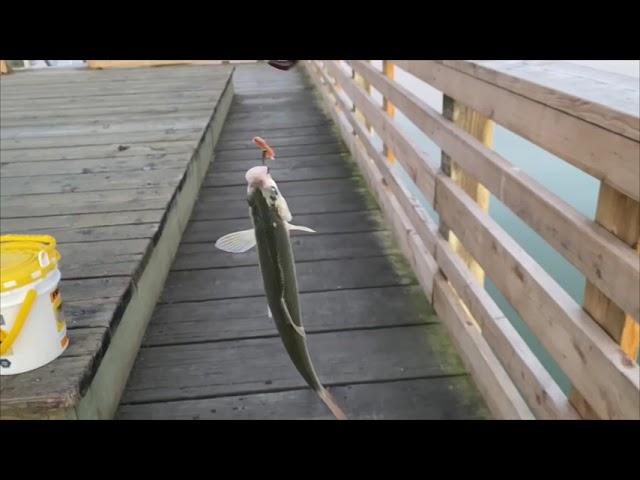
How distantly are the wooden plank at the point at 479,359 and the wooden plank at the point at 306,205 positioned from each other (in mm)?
645

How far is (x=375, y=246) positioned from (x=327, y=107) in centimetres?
213

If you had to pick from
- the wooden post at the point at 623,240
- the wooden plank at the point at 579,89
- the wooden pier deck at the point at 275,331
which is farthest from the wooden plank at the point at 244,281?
the wooden post at the point at 623,240

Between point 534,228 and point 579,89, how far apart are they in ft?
1.29

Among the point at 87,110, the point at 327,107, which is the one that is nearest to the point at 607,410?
the point at 87,110

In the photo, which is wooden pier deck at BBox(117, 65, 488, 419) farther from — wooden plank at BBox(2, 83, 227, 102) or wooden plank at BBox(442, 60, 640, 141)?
wooden plank at BBox(442, 60, 640, 141)

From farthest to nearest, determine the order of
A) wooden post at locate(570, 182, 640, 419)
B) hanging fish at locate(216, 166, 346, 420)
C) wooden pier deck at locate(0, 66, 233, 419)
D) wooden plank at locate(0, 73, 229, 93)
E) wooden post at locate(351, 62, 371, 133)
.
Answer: wooden post at locate(351, 62, 371, 133)
wooden plank at locate(0, 73, 229, 93)
wooden pier deck at locate(0, 66, 233, 419)
wooden post at locate(570, 182, 640, 419)
hanging fish at locate(216, 166, 346, 420)

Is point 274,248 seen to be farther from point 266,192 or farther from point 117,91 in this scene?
point 117,91

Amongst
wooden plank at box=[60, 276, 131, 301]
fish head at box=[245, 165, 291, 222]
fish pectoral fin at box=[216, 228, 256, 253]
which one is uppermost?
fish head at box=[245, 165, 291, 222]

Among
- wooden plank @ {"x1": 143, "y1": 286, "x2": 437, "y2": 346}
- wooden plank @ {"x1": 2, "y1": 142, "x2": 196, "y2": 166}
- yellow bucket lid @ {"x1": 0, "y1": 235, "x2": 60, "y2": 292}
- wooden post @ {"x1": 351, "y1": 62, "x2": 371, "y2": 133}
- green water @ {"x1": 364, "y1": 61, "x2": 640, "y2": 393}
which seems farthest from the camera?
wooden post @ {"x1": 351, "y1": 62, "x2": 371, "y2": 133}

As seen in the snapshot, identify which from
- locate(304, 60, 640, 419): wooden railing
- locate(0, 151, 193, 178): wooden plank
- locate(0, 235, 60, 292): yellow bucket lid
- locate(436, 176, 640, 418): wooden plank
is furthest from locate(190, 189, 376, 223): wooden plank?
locate(436, 176, 640, 418): wooden plank

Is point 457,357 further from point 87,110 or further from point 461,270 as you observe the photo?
point 87,110

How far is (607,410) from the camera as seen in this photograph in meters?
1.27

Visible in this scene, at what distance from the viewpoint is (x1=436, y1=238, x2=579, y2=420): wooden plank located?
1.64 metres

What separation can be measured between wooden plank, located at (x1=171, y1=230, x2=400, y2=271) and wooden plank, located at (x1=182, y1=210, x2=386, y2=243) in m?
0.04
